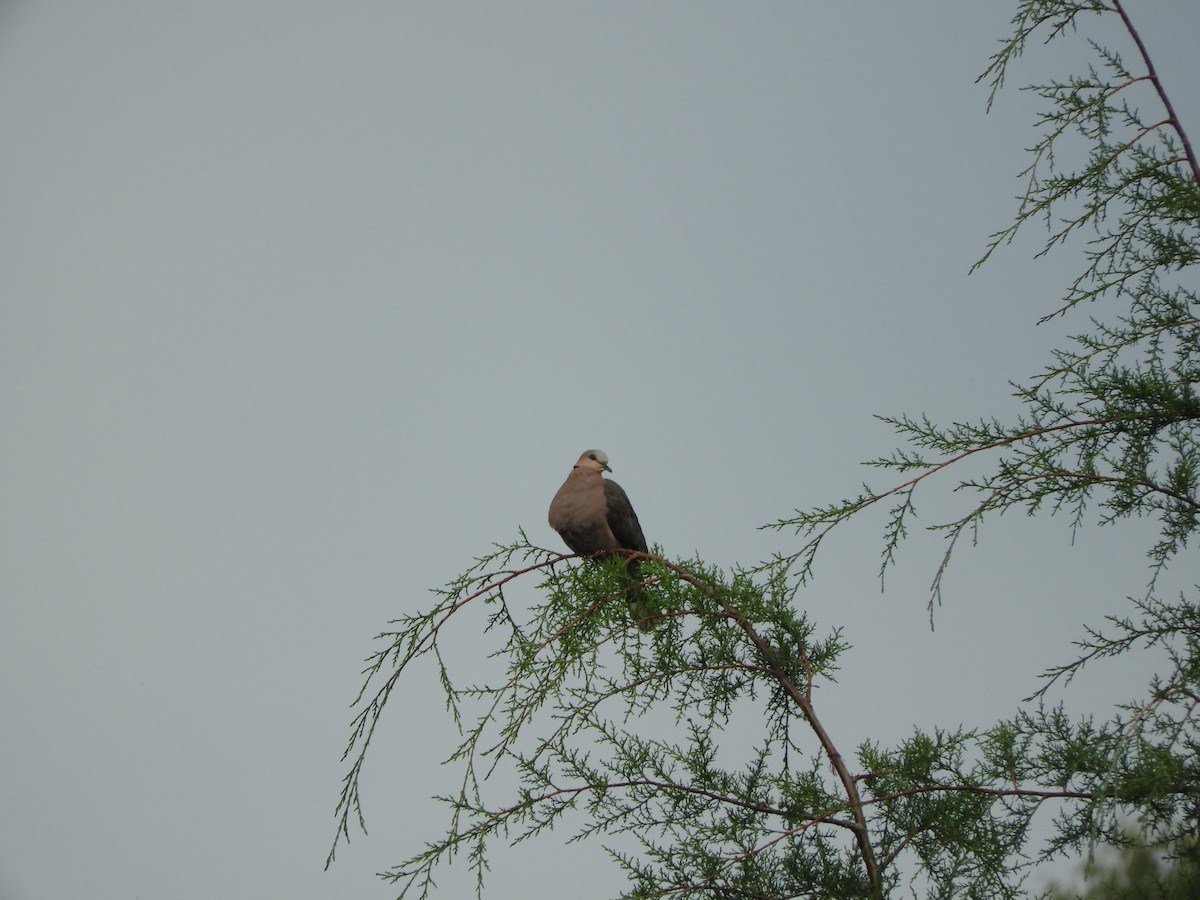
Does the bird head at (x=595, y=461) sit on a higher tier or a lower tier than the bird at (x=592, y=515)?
higher

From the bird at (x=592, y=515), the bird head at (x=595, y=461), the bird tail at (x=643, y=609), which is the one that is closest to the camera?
the bird tail at (x=643, y=609)

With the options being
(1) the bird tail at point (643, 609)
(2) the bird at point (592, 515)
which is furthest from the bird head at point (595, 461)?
(1) the bird tail at point (643, 609)

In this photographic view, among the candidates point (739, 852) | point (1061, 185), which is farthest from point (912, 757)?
point (1061, 185)

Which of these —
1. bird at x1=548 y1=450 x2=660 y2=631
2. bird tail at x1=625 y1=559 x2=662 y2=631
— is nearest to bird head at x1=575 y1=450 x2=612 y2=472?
bird at x1=548 y1=450 x2=660 y2=631

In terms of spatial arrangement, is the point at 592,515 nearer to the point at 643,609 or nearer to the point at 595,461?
the point at 595,461

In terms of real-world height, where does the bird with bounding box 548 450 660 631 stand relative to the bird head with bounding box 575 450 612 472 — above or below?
below

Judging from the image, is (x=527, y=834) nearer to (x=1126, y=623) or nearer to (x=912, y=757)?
(x=912, y=757)

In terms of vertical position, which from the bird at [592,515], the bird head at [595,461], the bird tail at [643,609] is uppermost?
the bird head at [595,461]

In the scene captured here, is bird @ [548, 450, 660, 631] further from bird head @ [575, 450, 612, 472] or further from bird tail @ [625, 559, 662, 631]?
bird tail @ [625, 559, 662, 631]

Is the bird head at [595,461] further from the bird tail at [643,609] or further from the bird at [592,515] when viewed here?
the bird tail at [643,609]

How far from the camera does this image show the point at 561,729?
293cm

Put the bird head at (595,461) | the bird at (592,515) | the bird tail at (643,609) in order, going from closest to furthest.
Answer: the bird tail at (643,609) → the bird at (592,515) → the bird head at (595,461)

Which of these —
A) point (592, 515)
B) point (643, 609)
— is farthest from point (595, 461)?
point (643, 609)

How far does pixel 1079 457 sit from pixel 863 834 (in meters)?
1.23
